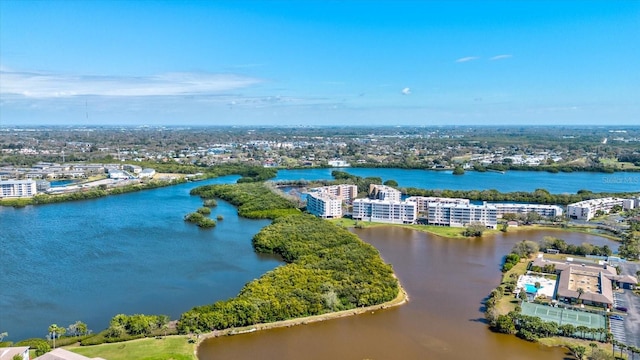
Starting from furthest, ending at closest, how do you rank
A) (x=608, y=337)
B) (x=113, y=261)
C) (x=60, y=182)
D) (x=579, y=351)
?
(x=60, y=182) < (x=113, y=261) < (x=608, y=337) < (x=579, y=351)

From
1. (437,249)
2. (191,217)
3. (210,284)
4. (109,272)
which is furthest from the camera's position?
(191,217)

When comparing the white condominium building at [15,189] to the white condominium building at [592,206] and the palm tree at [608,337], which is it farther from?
the white condominium building at [592,206]

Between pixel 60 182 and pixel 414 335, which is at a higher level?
pixel 60 182

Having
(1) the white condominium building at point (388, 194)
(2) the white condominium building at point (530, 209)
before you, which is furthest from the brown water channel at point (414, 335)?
(1) the white condominium building at point (388, 194)

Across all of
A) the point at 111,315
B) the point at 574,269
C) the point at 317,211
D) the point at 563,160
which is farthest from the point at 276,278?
the point at 563,160

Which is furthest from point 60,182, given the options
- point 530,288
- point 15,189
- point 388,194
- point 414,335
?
point 530,288

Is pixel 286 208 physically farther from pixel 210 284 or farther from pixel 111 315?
pixel 111 315

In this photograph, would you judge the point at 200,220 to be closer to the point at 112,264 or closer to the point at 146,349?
the point at 112,264
